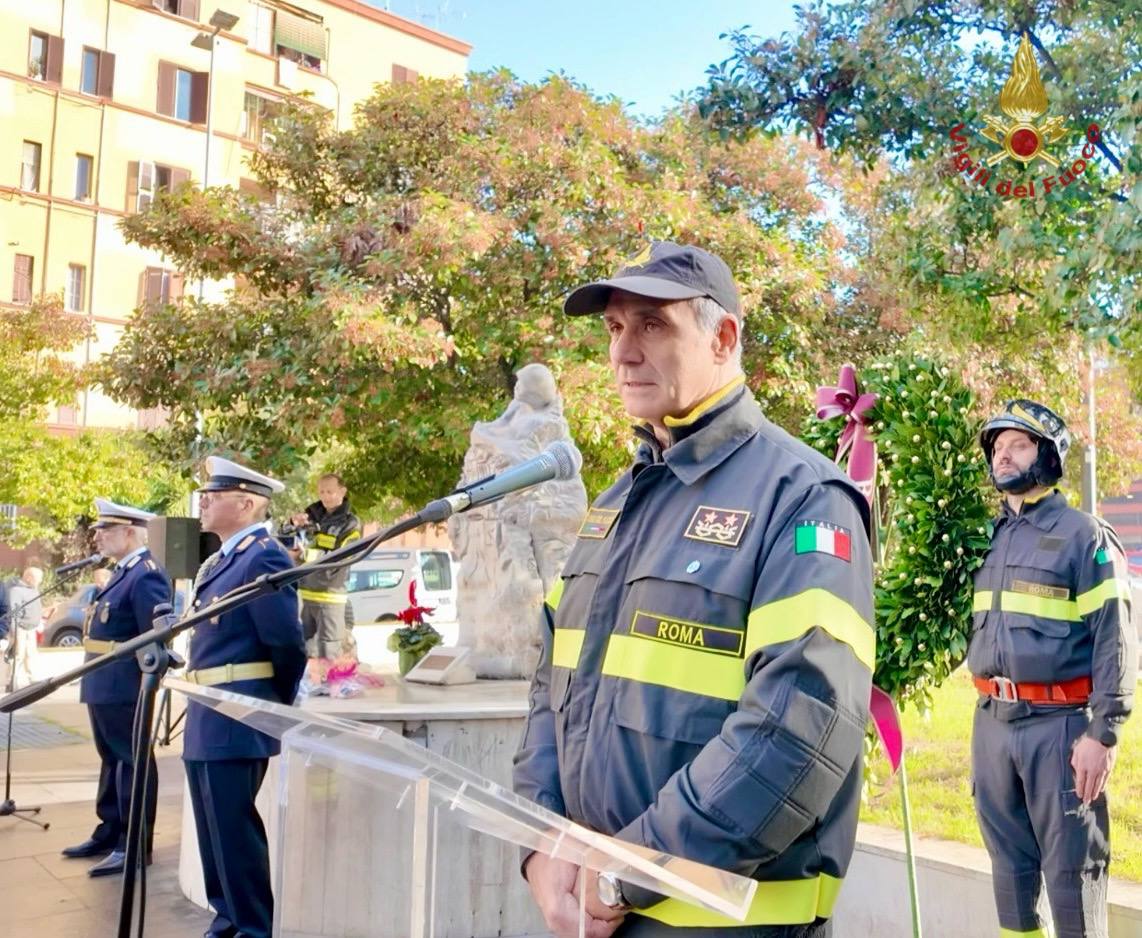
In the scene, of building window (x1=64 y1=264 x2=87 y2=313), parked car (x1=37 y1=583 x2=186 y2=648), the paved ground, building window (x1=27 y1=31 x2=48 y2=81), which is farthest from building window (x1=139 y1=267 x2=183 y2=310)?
the paved ground

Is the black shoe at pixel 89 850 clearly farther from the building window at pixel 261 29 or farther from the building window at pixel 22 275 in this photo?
the building window at pixel 261 29

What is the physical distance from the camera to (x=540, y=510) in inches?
266

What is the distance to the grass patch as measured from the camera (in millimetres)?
4801

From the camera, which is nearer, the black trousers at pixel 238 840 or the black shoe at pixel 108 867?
the black trousers at pixel 238 840

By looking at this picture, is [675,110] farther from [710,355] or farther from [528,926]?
[710,355]

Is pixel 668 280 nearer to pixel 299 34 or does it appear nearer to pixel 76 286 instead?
pixel 76 286

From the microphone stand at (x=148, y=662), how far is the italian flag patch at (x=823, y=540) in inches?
34.9

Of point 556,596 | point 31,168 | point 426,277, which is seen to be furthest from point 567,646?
point 31,168

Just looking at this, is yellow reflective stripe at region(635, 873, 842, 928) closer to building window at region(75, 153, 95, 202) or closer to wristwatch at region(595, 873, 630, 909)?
wristwatch at region(595, 873, 630, 909)

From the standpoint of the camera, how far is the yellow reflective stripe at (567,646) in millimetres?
2244

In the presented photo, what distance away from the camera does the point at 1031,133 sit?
20.6 feet

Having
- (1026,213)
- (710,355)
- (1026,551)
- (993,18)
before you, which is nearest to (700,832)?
(710,355)

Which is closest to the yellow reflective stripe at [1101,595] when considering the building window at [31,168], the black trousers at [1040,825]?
the black trousers at [1040,825]

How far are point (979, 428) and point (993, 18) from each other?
350 cm
